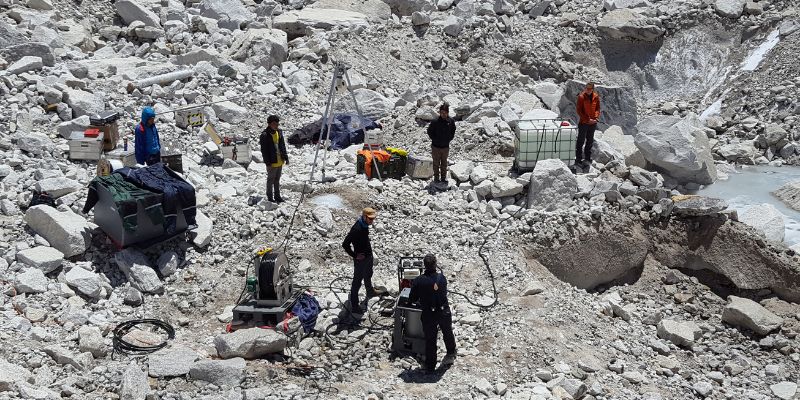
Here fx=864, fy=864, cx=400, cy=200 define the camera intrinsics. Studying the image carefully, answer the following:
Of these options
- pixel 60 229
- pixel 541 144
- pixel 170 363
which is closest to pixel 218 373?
pixel 170 363

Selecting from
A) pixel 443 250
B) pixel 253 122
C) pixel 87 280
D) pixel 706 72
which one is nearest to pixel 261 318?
pixel 87 280

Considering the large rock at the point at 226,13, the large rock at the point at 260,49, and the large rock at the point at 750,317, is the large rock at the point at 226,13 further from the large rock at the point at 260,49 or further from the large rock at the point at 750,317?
the large rock at the point at 750,317

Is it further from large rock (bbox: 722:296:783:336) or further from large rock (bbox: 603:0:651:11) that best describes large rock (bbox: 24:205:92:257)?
large rock (bbox: 603:0:651:11)

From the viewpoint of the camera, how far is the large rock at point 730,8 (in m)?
21.7

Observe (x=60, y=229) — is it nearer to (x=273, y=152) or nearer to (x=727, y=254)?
(x=273, y=152)

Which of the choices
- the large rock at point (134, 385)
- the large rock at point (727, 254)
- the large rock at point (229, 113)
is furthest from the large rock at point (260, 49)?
the large rock at point (134, 385)

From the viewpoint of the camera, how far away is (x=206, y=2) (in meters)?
20.1

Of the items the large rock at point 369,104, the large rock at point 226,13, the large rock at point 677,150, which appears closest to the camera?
the large rock at point 677,150

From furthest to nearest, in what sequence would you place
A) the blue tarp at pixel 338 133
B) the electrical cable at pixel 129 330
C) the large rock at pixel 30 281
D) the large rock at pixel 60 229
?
the blue tarp at pixel 338 133 < the large rock at pixel 60 229 < the large rock at pixel 30 281 < the electrical cable at pixel 129 330

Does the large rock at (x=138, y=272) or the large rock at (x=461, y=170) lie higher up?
the large rock at (x=461, y=170)

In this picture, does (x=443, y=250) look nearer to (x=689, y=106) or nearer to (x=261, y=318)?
(x=261, y=318)

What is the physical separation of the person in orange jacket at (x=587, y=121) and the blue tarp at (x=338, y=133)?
363 cm

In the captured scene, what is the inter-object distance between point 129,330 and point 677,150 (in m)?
9.61

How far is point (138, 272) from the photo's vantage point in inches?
431
